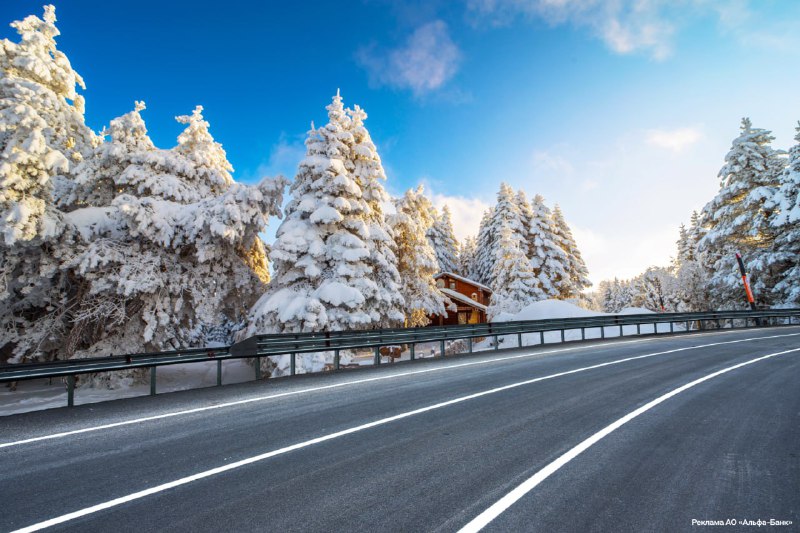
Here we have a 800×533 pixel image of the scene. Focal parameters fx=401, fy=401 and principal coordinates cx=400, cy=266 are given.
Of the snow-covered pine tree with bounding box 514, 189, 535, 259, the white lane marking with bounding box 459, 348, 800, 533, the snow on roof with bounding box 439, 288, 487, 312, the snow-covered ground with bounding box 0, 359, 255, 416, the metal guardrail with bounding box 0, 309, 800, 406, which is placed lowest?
the snow-covered ground with bounding box 0, 359, 255, 416

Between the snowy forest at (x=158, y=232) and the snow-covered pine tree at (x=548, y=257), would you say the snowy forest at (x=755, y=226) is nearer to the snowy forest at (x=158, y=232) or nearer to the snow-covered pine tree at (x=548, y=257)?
the snow-covered pine tree at (x=548, y=257)

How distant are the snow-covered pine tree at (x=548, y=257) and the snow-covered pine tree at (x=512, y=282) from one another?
2.25m

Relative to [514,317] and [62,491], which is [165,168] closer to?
[62,491]

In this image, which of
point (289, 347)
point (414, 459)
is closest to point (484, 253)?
point (289, 347)

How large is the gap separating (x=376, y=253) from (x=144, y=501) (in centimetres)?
1622

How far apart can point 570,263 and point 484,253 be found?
36.8 ft

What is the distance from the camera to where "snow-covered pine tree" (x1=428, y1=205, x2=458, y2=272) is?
51406 millimetres

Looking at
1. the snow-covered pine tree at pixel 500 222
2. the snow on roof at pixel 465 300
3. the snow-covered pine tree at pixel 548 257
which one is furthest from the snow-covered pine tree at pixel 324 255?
the snow-covered pine tree at pixel 548 257

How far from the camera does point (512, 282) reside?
36.4 meters

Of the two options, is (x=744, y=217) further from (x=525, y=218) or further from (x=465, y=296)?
(x=465, y=296)

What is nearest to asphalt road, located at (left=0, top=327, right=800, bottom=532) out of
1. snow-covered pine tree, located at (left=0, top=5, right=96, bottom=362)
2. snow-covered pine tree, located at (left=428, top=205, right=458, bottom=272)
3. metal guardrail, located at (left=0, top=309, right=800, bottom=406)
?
metal guardrail, located at (left=0, top=309, right=800, bottom=406)

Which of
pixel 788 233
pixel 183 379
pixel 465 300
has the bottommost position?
pixel 183 379

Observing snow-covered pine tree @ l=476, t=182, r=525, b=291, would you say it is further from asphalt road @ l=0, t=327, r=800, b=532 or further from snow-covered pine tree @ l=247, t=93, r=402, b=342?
asphalt road @ l=0, t=327, r=800, b=532

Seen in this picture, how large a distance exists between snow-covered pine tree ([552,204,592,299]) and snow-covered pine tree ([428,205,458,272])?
1354 centimetres
